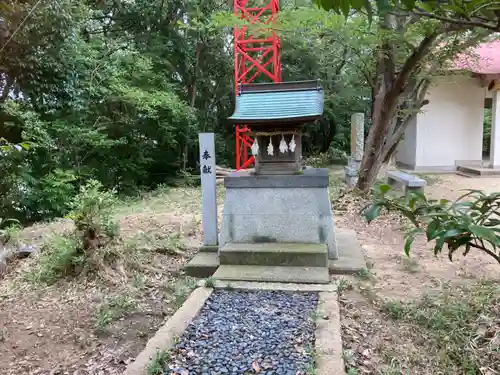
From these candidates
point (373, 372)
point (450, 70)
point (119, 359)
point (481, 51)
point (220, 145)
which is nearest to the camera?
point (373, 372)

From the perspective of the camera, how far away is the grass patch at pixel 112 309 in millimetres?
3447

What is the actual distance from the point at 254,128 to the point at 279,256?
4.99ft

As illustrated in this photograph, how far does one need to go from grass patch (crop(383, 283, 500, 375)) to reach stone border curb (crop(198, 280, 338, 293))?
1.79 feet

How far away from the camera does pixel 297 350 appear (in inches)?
108

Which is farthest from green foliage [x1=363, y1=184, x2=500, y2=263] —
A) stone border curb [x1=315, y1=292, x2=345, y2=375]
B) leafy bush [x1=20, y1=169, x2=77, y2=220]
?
leafy bush [x1=20, y1=169, x2=77, y2=220]

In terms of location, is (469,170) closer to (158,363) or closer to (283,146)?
(283,146)

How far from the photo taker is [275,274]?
13.7ft

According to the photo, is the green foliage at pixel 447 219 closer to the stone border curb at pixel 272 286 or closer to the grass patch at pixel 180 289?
the stone border curb at pixel 272 286

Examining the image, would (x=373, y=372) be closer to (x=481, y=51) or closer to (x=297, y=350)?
(x=297, y=350)

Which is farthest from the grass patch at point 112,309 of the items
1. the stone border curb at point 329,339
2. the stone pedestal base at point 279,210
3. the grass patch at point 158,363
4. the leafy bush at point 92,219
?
the stone border curb at point 329,339

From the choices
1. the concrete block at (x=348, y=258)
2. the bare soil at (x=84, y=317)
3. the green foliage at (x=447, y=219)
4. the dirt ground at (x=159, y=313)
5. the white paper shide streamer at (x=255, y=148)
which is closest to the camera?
the green foliage at (x=447, y=219)

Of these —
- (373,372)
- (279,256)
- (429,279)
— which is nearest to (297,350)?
(373,372)

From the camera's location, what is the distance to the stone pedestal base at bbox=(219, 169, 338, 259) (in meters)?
4.73

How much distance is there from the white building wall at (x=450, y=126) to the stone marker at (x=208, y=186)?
29.9 ft
